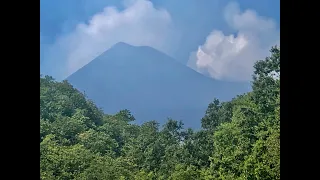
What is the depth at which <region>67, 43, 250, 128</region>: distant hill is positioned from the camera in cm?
342

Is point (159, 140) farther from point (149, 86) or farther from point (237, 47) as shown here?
point (237, 47)

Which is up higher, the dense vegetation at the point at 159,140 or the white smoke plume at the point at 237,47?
the white smoke plume at the point at 237,47

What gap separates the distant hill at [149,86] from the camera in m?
3.42

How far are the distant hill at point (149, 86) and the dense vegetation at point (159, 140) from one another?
0.26 ft

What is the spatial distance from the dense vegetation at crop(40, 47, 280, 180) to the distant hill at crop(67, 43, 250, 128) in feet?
0.26

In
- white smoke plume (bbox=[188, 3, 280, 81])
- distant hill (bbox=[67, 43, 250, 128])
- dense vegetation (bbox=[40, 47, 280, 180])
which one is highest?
white smoke plume (bbox=[188, 3, 280, 81])
